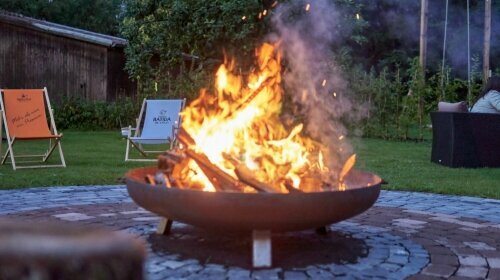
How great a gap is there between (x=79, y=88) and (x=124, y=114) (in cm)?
343

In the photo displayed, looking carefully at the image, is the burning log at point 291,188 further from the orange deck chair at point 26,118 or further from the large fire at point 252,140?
the orange deck chair at point 26,118

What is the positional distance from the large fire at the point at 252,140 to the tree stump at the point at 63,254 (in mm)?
2374

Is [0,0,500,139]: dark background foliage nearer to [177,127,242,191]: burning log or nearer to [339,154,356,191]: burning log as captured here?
[339,154,356,191]: burning log

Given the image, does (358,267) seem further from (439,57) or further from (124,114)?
(439,57)

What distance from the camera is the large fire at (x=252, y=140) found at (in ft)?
11.7

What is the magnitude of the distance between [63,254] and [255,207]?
6.61 ft

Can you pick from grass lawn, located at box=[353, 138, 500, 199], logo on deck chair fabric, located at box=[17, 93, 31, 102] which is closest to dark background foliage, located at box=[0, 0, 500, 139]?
grass lawn, located at box=[353, 138, 500, 199]

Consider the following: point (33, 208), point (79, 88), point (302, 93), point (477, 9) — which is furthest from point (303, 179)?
point (477, 9)

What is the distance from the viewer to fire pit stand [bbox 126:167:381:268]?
294 centimetres

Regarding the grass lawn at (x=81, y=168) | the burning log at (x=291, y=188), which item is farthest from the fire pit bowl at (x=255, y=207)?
the grass lawn at (x=81, y=168)

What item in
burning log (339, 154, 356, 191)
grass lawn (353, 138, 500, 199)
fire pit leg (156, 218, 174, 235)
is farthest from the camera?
grass lawn (353, 138, 500, 199)

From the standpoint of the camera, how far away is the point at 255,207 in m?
2.93

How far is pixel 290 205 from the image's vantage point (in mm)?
2953

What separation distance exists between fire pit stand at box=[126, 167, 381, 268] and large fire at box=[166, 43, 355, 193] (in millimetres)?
323
